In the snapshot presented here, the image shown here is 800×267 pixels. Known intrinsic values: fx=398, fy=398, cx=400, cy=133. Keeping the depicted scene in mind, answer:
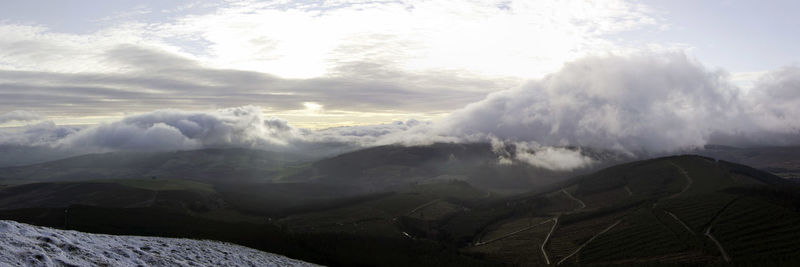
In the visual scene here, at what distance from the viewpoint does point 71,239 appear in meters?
37.6

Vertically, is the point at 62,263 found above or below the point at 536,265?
above

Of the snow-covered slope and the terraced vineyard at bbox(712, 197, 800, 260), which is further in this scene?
the terraced vineyard at bbox(712, 197, 800, 260)

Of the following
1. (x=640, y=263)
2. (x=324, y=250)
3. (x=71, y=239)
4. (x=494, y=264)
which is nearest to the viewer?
(x=71, y=239)

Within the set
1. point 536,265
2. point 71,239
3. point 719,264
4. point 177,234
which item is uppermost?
point 71,239

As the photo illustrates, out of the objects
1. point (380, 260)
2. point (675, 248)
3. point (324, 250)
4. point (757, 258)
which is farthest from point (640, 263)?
point (324, 250)

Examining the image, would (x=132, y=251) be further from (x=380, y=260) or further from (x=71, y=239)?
(x=380, y=260)

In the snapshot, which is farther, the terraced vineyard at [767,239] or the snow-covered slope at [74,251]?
the terraced vineyard at [767,239]

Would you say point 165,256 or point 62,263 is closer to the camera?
point 62,263

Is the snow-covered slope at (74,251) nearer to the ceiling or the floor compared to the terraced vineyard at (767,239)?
nearer to the ceiling

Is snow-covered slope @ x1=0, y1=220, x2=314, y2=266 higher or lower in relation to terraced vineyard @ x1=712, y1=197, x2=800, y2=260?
higher

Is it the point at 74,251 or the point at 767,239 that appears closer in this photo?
the point at 74,251

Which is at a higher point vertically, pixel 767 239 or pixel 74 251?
pixel 74 251

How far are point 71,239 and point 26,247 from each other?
798 cm

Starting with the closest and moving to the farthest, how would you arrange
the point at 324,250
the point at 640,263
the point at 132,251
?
the point at 132,251 → the point at 324,250 → the point at 640,263
